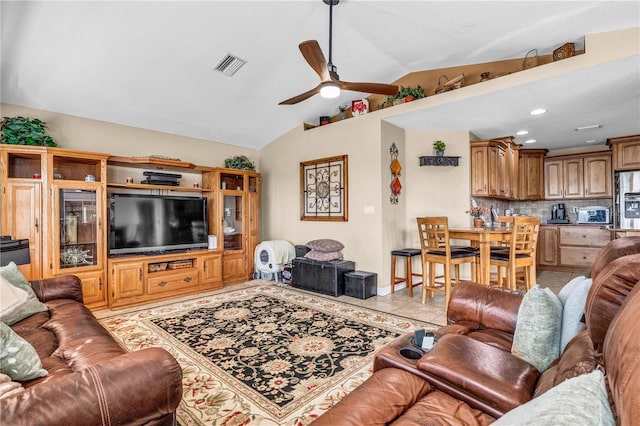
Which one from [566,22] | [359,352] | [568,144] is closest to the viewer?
[359,352]

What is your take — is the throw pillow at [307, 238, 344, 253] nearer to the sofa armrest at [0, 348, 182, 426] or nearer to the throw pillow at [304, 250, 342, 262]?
the throw pillow at [304, 250, 342, 262]

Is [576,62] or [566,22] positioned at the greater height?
[566,22]

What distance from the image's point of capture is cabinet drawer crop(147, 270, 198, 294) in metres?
4.15

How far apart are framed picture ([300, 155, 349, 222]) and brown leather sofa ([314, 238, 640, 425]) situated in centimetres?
342

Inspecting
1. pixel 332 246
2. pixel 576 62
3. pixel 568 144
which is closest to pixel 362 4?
pixel 576 62

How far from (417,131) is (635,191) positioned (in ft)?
12.3

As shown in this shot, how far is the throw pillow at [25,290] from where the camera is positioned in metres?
2.16

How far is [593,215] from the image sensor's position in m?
5.87

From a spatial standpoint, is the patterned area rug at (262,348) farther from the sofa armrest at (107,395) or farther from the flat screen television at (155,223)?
the flat screen television at (155,223)

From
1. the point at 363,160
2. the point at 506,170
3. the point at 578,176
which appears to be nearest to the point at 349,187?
the point at 363,160

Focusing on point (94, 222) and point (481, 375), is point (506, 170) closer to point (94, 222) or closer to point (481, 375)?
point (481, 375)

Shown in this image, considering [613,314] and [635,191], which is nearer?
[613,314]

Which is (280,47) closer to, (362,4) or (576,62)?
(362,4)

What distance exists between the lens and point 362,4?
3.02 metres
